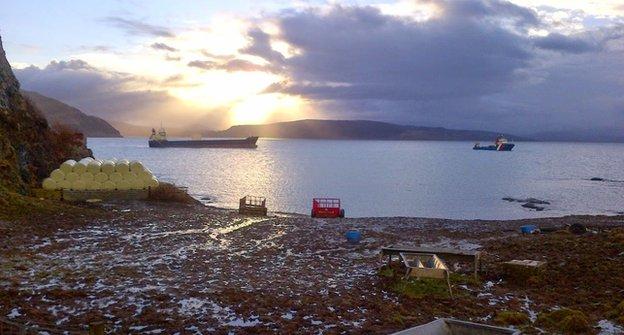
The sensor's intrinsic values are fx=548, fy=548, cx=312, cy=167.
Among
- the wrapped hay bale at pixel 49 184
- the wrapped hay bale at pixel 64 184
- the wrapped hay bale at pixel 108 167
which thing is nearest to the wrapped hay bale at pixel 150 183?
the wrapped hay bale at pixel 108 167

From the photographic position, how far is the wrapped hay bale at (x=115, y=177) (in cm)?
3678

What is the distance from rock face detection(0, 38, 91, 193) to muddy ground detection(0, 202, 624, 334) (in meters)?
8.23

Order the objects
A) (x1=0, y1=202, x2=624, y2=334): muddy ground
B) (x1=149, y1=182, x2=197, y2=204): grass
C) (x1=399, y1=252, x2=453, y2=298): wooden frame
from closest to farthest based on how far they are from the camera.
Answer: (x1=0, y1=202, x2=624, y2=334): muddy ground
(x1=399, y1=252, x2=453, y2=298): wooden frame
(x1=149, y1=182, x2=197, y2=204): grass

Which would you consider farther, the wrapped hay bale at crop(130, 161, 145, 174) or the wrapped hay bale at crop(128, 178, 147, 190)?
the wrapped hay bale at crop(130, 161, 145, 174)

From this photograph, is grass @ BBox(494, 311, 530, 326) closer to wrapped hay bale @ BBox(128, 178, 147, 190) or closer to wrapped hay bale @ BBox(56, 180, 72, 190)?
wrapped hay bale @ BBox(56, 180, 72, 190)

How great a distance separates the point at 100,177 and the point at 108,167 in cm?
96

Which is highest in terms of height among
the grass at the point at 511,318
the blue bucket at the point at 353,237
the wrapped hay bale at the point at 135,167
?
the wrapped hay bale at the point at 135,167

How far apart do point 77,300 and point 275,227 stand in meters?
16.3

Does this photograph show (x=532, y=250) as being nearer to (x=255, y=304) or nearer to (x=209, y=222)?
(x=255, y=304)

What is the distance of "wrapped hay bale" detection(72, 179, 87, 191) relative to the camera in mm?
34938

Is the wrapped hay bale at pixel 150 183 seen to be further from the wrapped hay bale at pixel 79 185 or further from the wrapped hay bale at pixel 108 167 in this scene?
the wrapped hay bale at pixel 79 185

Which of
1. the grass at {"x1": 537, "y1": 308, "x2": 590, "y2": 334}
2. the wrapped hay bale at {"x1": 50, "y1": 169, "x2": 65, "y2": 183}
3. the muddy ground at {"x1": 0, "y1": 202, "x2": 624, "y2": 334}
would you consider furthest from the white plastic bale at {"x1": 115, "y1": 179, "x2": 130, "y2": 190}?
the grass at {"x1": 537, "y1": 308, "x2": 590, "y2": 334}

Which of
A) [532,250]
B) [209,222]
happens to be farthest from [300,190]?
[532,250]

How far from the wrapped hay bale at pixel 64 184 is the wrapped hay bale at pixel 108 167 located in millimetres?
2547
